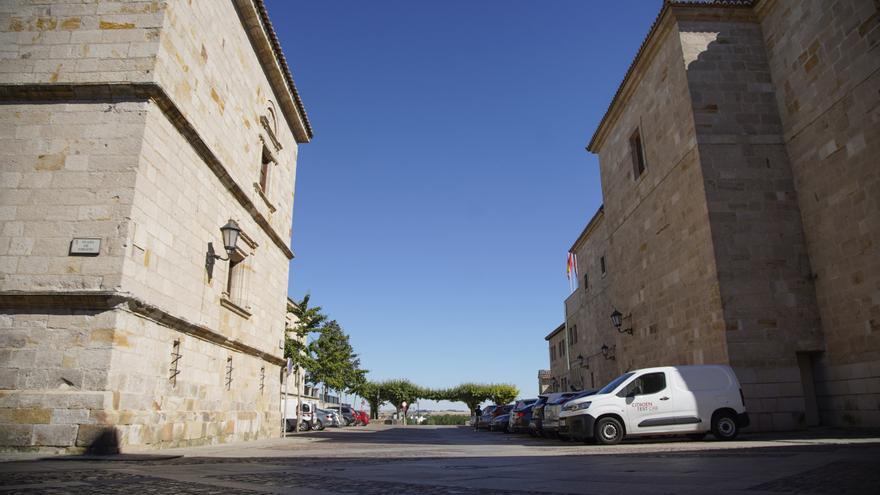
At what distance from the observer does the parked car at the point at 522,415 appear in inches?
850

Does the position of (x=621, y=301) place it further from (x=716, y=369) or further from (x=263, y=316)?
(x=263, y=316)

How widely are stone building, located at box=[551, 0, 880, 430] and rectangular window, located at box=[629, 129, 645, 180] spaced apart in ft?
5.45

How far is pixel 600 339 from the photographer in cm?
2791

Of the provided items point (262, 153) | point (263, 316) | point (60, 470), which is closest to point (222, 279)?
point (263, 316)

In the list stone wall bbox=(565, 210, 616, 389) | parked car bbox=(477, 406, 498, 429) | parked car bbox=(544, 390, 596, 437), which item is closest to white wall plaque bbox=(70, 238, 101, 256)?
parked car bbox=(544, 390, 596, 437)

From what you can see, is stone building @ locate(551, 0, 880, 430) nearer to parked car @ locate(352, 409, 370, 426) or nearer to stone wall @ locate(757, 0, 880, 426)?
stone wall @ locate(757, 0, 880, 426)

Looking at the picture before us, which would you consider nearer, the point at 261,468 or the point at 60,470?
the point at 60,470

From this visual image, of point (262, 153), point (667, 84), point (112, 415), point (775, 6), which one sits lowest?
point (112, 415)

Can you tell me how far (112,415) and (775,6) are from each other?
18.4m

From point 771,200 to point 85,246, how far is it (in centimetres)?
1563

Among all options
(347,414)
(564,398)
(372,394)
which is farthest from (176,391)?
(372,394)

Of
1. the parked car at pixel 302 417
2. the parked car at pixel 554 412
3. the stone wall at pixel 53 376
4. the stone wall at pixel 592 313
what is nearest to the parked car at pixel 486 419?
the stone wall at pixel 592 313

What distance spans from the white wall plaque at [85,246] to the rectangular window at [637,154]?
1705 centimetres

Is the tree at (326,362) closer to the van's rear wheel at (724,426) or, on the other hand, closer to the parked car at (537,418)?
the parked car at (537,418)
